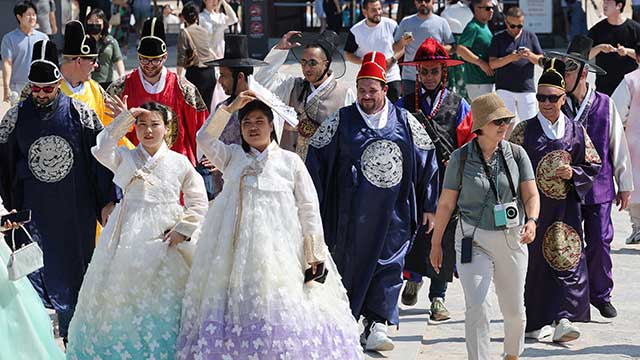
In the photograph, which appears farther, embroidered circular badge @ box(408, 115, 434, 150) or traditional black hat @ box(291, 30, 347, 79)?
Answer: traditional black hat @ box(291, 30, 347, 79)

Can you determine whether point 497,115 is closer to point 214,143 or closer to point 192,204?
point 214,143

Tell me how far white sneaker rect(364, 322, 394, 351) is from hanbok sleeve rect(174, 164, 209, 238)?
175cm

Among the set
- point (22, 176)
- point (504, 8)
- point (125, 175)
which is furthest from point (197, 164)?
point (504, 8)

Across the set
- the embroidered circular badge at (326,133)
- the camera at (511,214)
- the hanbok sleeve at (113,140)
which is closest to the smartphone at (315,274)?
the camera at (511,214)

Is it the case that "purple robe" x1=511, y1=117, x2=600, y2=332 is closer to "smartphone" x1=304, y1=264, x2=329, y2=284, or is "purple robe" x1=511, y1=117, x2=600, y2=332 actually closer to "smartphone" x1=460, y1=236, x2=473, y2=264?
"smartphone" x1=460, y1=236, x2=473, y2=264

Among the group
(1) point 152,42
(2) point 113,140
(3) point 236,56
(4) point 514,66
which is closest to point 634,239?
(4) point 514,66

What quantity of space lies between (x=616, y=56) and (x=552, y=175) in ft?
18.7

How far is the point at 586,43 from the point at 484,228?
3.40m

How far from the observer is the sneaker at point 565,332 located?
9.38 metres

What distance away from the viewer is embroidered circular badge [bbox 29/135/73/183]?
908 centimetres

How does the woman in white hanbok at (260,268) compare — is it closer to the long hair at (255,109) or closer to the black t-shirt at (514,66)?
the long hair at (255,109)

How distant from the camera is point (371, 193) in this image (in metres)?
8.89

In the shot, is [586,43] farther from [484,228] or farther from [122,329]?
[122,329]

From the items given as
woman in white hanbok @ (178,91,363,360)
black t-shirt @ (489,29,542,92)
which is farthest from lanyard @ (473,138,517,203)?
black t-shirt @ (489,29,542,92)
